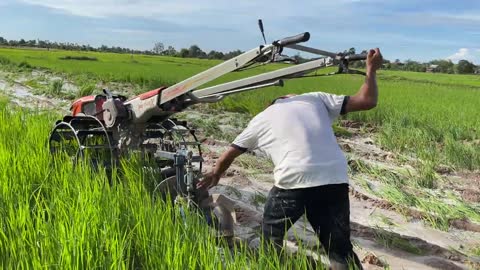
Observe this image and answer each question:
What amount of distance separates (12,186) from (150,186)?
95cm

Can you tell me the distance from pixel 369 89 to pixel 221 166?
958 millimetres

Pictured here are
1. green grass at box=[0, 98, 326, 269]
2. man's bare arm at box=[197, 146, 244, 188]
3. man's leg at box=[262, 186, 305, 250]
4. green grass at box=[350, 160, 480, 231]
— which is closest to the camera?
green grass at box=[0, 98, 326, 269]

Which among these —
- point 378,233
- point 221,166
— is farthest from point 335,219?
point 378,233

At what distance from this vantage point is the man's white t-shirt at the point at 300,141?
299 cm

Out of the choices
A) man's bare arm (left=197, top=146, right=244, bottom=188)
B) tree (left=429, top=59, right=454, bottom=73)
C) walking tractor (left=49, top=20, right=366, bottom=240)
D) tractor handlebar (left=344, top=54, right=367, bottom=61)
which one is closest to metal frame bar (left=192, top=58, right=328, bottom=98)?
walking tractor (left=49, top=20, right=366, bottom=240)

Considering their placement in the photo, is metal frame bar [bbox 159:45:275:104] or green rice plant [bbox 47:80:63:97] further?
green rice plant [bbox 47:80:63:97]

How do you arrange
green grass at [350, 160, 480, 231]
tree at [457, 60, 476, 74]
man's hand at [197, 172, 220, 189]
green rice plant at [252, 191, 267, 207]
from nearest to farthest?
man's hand at [197, 172, 220, 189], green grass at [350, 160, 480, 231], green rice plant at [252, 191, 267, 207], tree at [457, 60, 476, 74]

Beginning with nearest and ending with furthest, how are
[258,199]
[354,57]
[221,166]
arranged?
1. [354,57]
2. [221,166]
3. [258,199]

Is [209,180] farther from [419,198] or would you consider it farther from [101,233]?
[419,198]

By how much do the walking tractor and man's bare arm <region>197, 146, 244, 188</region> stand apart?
0.44 ft

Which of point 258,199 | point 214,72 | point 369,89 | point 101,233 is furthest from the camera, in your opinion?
point 258,199

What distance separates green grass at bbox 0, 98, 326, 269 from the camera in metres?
2.32

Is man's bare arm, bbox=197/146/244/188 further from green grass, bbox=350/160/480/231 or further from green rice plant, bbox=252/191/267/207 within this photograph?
green grass, bbox=350/160/480/231

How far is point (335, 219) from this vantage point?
307 cm
